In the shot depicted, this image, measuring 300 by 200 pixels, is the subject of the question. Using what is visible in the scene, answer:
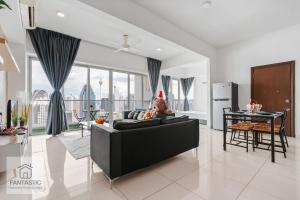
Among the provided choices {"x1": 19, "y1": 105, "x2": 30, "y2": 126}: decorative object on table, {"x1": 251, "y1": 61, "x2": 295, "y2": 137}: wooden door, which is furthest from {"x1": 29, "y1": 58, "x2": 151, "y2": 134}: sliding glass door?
{"x1": 251, "y1": 61, "x2": 295, "y2": 137}: wooden door

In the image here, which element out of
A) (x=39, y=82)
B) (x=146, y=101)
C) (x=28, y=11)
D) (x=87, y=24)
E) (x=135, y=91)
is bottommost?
(x=146, y=101)

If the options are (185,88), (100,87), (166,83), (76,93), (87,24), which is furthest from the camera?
(185,88)

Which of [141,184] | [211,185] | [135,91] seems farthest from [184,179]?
[135,91]

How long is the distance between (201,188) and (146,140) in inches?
35.1

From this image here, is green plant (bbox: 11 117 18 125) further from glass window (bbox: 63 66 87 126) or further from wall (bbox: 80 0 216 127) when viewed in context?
wall (bbox: 80 0 216 127)

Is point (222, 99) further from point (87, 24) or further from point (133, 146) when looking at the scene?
point (87, 24)

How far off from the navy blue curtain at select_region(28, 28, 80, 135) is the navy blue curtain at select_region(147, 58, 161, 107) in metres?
3.27

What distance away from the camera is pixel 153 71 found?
6988 mm

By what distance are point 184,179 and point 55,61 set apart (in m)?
4.69

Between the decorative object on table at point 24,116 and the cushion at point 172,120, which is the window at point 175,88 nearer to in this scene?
the cushion at point 172,120

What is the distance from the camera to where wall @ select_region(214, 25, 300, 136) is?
156 inches

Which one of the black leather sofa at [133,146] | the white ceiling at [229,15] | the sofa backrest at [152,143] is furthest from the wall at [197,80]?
the black leather sofa at [133,146]

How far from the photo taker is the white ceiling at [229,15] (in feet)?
10.1

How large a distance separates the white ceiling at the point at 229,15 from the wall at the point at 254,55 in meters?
0.29
